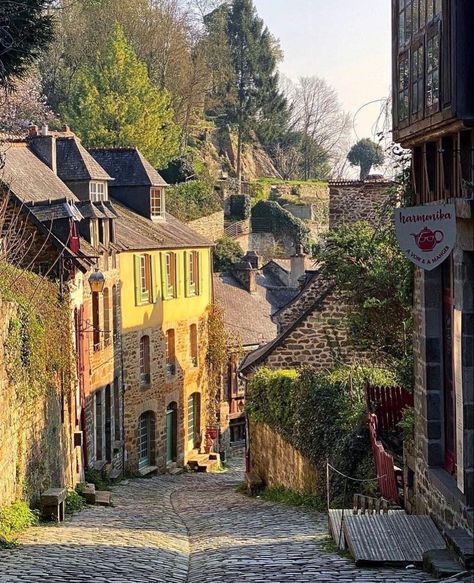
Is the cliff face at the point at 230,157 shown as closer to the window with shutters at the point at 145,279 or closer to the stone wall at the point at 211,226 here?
the stone wall at the point at 211,226

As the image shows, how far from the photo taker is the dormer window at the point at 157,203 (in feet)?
123

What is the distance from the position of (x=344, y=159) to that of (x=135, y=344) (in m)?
63.5

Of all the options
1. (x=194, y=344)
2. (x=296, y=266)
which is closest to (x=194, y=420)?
(x=194, y=344)

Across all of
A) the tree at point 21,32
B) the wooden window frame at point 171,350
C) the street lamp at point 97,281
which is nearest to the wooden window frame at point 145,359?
the wooden window frame at point 171,350

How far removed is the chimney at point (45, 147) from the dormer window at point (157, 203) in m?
6.85

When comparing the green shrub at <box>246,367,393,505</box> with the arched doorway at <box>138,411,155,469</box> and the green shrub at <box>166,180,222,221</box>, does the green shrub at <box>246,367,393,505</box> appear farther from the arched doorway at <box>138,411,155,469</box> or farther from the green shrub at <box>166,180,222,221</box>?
the green shrub at <box>166,180,222,221</box>

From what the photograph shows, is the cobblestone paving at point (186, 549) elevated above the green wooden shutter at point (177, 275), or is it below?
below

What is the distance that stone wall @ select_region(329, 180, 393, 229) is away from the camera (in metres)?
29.6

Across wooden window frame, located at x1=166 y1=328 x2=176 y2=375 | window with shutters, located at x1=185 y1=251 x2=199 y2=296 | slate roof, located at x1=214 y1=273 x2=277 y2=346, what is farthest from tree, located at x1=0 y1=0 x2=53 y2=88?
slate roof, located at x1=214 y1=273 x2=277 y2=346

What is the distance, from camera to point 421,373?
41.3ft

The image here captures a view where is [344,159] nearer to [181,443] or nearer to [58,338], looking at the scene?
[181,443]

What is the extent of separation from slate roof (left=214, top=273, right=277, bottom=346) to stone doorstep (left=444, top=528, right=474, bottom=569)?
101 ft

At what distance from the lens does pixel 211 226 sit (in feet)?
205

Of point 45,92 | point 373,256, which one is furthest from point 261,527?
point 45,92
